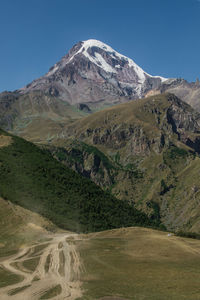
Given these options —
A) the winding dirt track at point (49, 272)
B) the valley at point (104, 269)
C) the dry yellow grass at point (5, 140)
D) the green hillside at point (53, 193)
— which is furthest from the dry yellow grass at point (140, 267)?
the dry yellow grass at point (5, 140)

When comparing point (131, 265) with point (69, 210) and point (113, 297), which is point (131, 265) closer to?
point (113, 297)

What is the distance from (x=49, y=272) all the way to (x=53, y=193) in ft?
258

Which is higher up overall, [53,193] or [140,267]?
[53,193]

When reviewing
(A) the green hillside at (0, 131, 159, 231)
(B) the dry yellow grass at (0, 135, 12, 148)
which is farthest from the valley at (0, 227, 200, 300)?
(B) the dry yellow grass at (0, 135, 12, 148)

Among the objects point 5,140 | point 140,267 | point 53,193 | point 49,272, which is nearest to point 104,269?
point 140,267

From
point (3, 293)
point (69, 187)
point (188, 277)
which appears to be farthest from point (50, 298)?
point (69, 187)

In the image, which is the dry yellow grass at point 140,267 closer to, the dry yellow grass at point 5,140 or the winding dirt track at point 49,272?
the winding dirt track at point 49,272

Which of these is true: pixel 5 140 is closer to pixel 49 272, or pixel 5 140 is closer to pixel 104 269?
pixel 49 272

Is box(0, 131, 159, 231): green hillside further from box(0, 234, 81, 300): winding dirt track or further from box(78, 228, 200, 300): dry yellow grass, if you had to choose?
box(0, 234, 81, 300): winding dirt track

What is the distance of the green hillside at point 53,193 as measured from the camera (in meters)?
110

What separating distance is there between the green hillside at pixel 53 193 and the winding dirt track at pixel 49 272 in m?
36.8

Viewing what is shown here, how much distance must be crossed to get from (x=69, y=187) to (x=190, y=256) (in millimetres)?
86433

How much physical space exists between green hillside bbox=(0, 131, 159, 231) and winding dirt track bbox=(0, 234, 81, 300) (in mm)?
36835

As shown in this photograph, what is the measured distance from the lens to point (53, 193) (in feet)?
415
